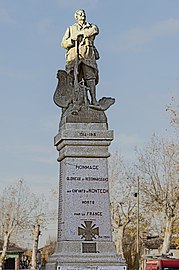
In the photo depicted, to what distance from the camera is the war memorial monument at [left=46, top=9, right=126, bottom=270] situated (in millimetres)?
14266

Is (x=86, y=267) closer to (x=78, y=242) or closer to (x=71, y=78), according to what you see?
(x=78, y=242)

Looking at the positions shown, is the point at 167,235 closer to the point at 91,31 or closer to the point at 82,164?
the point at 91,31

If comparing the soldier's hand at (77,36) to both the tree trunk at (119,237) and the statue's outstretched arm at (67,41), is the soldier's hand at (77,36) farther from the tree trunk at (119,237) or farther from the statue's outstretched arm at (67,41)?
the tree trunk at (119,237)

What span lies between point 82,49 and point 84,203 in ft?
13.2

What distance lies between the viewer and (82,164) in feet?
48.8

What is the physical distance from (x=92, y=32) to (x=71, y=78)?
1297mm

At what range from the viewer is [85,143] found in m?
15.0

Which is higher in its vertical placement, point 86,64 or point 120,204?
point 120,204

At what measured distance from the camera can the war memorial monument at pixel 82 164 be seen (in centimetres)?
1427

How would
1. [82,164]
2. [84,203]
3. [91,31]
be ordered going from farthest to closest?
[91,31], [82,164], [84,203]

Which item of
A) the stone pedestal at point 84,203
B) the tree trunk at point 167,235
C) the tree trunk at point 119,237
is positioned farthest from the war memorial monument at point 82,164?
the tree trunk at point 119,237

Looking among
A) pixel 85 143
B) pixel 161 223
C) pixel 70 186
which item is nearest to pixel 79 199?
pixel 70 186

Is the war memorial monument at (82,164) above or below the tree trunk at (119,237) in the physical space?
below

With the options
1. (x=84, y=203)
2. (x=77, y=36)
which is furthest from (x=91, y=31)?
(x=84, y=203)
